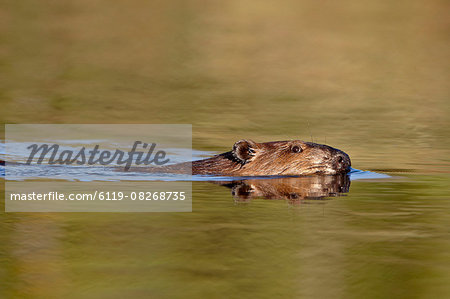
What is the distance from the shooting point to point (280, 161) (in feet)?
35.6

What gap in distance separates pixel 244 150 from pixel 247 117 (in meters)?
5.38

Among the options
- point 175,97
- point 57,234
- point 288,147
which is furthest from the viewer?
point 175,97

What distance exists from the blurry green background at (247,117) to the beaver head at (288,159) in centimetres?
54

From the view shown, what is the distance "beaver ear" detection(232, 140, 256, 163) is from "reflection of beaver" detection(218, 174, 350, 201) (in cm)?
39

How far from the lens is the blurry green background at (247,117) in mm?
6031

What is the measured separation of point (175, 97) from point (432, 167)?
7.39 meters

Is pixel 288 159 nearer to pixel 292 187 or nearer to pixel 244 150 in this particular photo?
pixel 244 150

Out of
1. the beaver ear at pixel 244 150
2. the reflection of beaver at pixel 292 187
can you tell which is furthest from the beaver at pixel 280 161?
the reflection of beaver at pixel 292 187

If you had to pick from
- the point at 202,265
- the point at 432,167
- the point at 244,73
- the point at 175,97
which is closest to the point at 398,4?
the point at 244,73

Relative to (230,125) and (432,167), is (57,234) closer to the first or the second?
(432,167)

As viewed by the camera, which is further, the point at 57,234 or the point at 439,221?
the point at 439,221

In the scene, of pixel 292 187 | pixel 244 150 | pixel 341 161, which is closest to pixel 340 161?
pixel 341 161

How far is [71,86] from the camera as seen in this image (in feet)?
62.8

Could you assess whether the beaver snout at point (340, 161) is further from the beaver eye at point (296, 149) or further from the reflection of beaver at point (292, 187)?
the beaver eye at point (296, 149)
